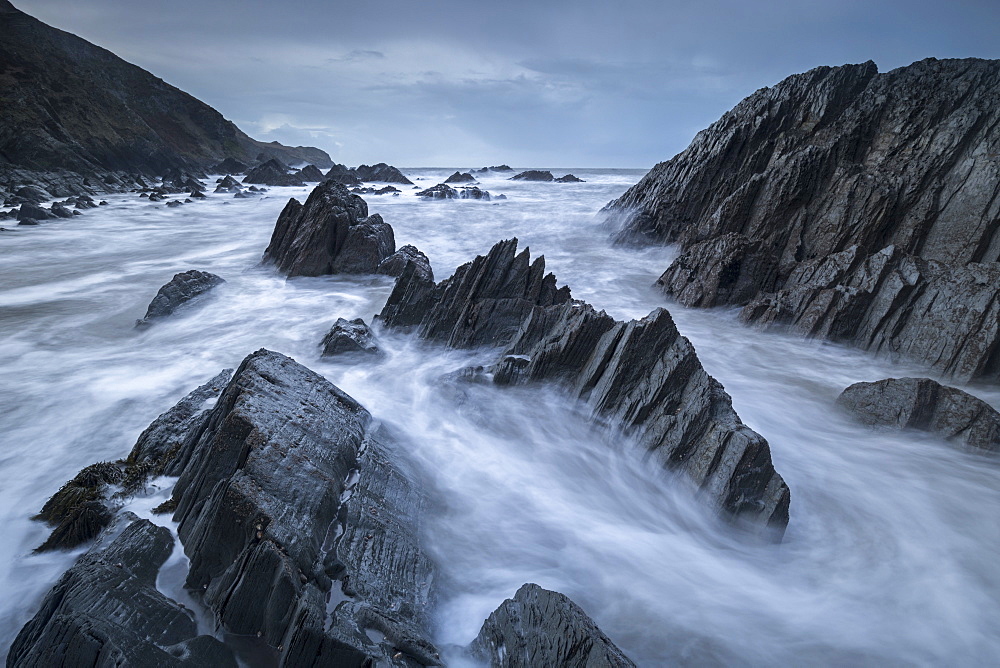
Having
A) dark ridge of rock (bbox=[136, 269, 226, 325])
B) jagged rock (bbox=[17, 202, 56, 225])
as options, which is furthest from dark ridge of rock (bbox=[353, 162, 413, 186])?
dark ridge of rock (bbox=[136, 269, 226, 325])

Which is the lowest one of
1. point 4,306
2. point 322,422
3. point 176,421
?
point 4,306

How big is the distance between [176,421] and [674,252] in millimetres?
17899

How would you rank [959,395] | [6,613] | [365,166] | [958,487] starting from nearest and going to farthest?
[6,613] → [958,487] → [959,395] → [365,166]

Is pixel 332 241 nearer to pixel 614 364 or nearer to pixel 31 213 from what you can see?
pixel 614 364

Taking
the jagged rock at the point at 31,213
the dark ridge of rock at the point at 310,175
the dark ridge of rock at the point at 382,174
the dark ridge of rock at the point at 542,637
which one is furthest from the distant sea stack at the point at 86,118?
the dark ridge of rock at the point at 542,637

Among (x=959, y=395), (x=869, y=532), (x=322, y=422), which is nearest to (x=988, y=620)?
(x=869, y=532)

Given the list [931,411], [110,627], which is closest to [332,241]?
[110,627]

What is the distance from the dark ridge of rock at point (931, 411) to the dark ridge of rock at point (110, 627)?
9522mm

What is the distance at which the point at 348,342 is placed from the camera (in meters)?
10.4

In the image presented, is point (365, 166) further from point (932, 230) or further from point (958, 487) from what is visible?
point (958, 487)

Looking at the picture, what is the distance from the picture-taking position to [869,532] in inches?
247

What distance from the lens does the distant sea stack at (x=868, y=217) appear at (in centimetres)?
1044

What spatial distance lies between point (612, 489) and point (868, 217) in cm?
1205

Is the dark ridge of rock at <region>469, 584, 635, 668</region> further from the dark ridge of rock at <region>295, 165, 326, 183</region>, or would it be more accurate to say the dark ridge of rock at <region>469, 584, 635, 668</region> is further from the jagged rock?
the dark ridge of rock at <region>295, 165, 326, 183</region>
